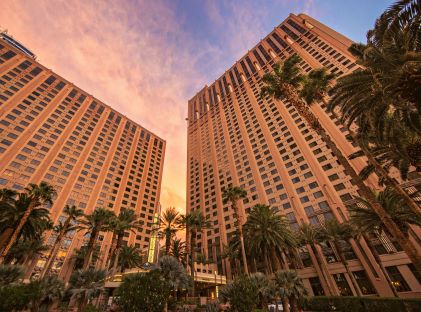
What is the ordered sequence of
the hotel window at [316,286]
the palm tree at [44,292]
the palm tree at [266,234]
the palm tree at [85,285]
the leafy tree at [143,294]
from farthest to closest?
1. the hotel window at [316,286]
2. the palm tree at [266,234]
3. the palm tree at [85,285]
4. the palm tree at [44,292]
5. the leafy tree at [143,294]

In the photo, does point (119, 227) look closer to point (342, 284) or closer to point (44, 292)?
point (44, 292)

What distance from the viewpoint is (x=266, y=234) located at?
32594mm

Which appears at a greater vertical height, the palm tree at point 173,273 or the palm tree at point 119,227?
the palm tree at point 119,227

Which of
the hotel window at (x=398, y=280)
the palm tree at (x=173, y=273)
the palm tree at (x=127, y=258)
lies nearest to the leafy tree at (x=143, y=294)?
the palm tree at (x=173, y=273)

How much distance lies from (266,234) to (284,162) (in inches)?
1193

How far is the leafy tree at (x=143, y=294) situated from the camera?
530 inches

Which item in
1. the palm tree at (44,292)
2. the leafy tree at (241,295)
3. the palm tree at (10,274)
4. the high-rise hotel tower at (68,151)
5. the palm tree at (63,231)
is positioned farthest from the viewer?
the high-rise hotel tower at (68,151)

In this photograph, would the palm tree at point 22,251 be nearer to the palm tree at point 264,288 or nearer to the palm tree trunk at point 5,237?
the palm tree trunk at point 5,237

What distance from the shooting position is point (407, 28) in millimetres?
11891

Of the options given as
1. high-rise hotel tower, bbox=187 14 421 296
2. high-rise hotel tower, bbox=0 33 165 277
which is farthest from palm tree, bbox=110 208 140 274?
high-rise hotel tower, bbox=0 33 165 277

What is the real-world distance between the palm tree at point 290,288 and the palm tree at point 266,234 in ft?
34.2

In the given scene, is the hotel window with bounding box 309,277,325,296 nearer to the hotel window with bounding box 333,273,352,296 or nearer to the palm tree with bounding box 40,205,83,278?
the hotel window with bounding box 333,273,352,296

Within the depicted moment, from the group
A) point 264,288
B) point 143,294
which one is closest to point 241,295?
point 264,288

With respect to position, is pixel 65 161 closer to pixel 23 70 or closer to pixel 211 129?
pixel 23 70
